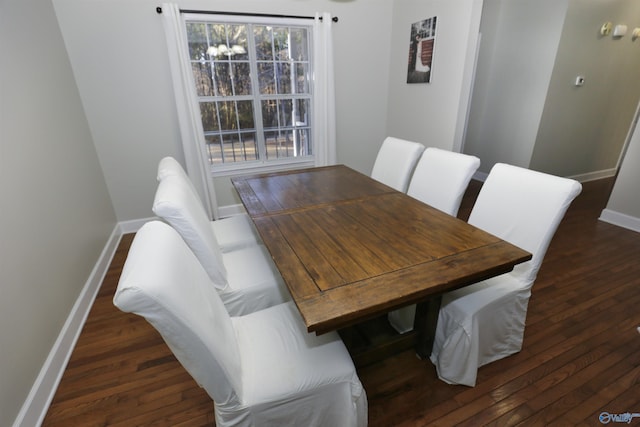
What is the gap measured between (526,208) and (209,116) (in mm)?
2970

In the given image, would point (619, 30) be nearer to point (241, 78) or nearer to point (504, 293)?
point (504, 293)

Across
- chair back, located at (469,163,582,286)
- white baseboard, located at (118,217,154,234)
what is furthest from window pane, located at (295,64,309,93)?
chair back, located at (469,163,582,286)

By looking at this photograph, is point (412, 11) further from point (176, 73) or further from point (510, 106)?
point (176, 73)

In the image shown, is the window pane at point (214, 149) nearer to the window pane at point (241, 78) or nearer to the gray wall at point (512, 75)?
the window pane at point (241, 78)

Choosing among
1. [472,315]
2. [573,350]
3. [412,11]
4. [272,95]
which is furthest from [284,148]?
[573,350]

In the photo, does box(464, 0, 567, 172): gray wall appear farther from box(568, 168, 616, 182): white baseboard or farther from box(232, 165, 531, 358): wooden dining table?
box(232, 165, 531, 358): wooden dining table

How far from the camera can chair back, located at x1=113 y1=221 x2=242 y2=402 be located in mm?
770

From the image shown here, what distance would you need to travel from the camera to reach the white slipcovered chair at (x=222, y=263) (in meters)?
1.31

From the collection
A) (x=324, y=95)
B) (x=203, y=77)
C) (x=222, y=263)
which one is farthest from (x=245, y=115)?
(x=222, y=263)

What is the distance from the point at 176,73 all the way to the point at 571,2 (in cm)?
408

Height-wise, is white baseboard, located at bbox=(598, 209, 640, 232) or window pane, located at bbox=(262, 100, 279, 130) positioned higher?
window pane, located at bbox=(262, 100, 279, 130)

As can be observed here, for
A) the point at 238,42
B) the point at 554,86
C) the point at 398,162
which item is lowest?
the point at 398,162

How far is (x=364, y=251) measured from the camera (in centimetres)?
126

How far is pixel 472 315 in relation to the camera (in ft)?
4.36
